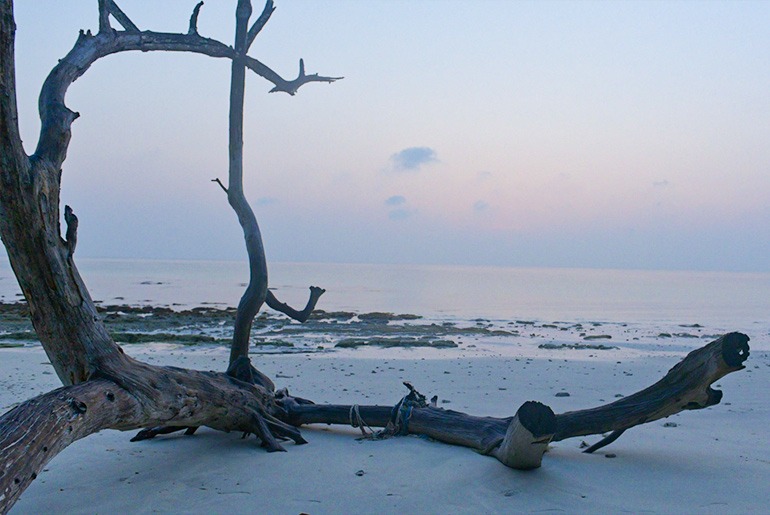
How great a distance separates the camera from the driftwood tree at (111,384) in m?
4.20

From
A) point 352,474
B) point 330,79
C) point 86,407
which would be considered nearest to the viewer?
point 86,407

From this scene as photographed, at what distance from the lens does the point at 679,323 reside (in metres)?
29.3

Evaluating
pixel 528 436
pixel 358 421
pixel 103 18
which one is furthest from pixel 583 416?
pixel 103 18

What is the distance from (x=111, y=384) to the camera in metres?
4.88

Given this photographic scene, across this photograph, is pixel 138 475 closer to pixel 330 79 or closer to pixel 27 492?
pixel 27 492

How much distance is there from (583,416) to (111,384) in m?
3.72

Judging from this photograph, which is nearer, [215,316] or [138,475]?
[138,475]

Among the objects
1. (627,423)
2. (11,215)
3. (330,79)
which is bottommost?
(627,423)

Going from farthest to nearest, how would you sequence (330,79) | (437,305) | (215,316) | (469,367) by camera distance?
(437,305)
(215,316)
(469,367)
(330,79)

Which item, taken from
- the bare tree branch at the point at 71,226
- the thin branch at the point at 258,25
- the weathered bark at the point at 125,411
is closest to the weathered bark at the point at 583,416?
the weathered bark at the point at 125,411

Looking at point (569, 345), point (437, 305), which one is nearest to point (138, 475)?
point (569, 345)

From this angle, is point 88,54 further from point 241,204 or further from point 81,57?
point 241,204

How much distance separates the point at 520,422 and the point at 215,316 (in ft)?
83.0

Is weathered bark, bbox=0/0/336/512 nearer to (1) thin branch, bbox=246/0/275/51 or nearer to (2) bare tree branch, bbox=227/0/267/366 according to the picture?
(2) bare tree branch, bbox=227/0/267/366
